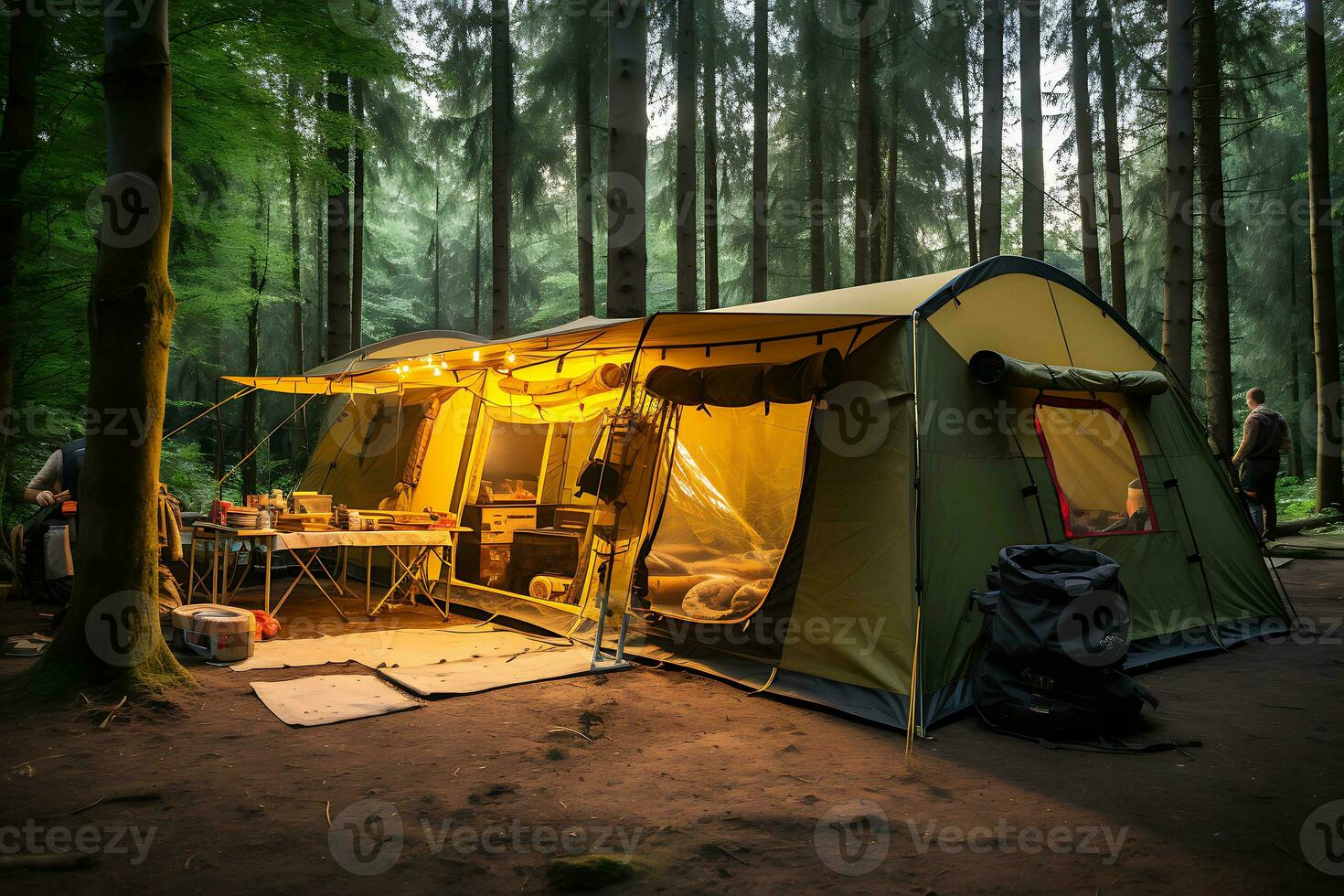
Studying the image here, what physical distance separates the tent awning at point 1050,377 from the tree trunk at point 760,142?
24.7 ft

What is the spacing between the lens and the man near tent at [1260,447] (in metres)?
8.60

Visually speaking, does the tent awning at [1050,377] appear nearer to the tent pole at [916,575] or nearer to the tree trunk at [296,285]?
the tent pole at [916,575]

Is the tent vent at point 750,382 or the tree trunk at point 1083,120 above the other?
the tree trunk at point 1083,120

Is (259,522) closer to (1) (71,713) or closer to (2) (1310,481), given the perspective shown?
(1) (71,713)

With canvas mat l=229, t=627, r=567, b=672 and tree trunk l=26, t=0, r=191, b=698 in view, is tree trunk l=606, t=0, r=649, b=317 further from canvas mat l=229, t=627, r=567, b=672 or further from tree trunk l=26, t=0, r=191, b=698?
tree trunk l=26, t=0, r=191, b=698

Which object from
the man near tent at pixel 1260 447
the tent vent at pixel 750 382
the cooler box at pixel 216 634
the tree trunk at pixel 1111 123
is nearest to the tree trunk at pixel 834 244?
the tree trunk at pixel 1111 123

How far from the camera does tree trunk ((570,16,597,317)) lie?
12502 millimetres

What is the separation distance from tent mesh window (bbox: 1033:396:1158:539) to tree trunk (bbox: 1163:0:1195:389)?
311 centimetres

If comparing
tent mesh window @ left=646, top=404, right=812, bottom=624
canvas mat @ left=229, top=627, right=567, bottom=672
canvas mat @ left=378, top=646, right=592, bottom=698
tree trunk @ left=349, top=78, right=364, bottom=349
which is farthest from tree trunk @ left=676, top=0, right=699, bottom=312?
canvas mat @ left=378, top=646, right=592, bottom=698

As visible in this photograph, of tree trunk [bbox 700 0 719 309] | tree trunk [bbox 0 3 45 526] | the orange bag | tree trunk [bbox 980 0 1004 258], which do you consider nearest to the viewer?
the orange bag

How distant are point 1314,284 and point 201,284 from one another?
566 inches

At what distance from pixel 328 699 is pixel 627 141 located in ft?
15.5

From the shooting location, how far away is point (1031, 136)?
10.3 meters

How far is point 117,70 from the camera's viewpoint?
4.16 metres
